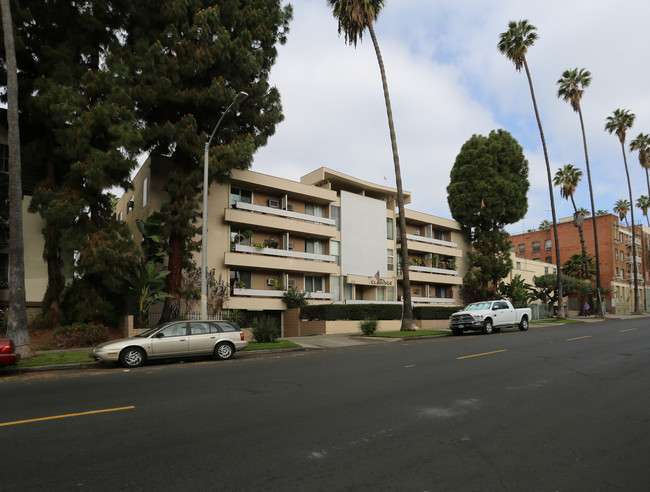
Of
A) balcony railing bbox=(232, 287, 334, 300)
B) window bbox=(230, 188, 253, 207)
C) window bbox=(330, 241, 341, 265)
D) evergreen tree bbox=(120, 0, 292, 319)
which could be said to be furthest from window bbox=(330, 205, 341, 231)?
evergreen tree bbox=(120, 0, 292, 319)

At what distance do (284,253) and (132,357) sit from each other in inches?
663

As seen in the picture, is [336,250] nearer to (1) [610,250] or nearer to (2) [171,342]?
(2) [171,342]

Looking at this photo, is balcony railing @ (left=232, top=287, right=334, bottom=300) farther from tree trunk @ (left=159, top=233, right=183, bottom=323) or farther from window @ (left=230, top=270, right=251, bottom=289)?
tree trunk @ (left=159, top=233, right=183, bottom=323)

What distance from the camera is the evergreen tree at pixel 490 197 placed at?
40219 mm

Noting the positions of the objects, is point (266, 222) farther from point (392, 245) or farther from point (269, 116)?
point (392, 245)

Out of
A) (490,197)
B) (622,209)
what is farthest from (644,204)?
(490,197)

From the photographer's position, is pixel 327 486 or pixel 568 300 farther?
pixel 568 300

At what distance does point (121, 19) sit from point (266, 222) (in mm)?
13415

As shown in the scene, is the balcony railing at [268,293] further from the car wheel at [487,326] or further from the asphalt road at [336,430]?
the asphalt road at [336,430]

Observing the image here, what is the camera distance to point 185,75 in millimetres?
22766

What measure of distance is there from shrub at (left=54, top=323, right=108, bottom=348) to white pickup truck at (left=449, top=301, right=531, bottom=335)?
18.0 m

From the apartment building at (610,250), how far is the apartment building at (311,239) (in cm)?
3035

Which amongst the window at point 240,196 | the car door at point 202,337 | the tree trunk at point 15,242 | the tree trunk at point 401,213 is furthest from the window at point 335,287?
the tree trunk at point 15,242

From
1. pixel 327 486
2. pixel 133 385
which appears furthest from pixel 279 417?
pixel 133 385
